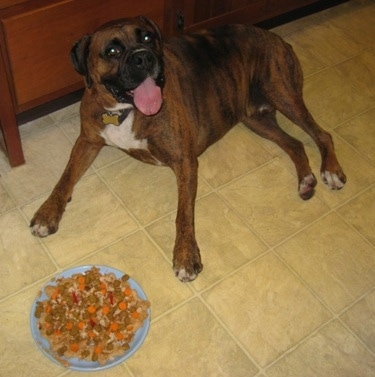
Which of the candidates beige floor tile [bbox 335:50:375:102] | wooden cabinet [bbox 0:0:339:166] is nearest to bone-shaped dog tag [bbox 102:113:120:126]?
wooden cabinet [bbox 0:0:339:166]

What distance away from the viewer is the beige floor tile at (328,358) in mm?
2188

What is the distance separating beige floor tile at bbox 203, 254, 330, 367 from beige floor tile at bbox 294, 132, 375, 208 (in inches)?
22.6

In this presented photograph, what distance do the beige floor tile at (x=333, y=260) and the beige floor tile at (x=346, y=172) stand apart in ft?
0.54

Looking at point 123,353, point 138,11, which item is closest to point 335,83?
point 138,11

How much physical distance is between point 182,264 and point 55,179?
875 mm

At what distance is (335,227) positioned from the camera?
2713 mm

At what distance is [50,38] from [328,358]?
193cm

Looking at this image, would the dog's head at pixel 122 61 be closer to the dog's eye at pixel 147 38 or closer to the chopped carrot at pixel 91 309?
the dog's eye at pixel 147 38

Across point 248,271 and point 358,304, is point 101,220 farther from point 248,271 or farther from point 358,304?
point 358,304

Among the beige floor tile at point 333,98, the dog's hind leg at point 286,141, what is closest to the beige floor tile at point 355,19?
the beige floor tile at point 333,98

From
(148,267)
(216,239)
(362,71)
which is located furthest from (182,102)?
(362,71)

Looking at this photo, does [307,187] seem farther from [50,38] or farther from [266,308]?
[50,38]

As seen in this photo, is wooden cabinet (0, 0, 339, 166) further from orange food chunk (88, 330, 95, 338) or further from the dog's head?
orange food chunk (88, 330, 95, 338)

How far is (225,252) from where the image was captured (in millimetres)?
2557
